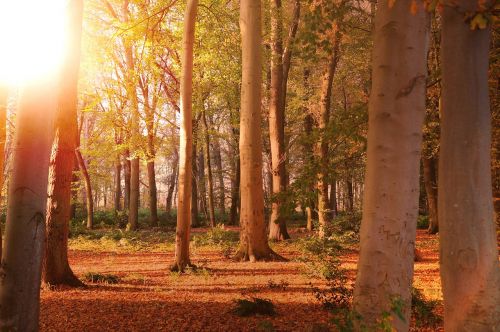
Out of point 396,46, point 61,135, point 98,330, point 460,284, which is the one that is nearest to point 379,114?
point 396,46

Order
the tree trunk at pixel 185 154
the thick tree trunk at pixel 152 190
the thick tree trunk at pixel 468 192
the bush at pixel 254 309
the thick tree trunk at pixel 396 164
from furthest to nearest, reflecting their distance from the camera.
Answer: the thick tree trunk at pixel 152 190 < the tree trunk at pixel 185 154 < the bush at pixel 254 309 < the thick tree trunk at pixel 468 192 < the thick tree trunk at pixel 396 164

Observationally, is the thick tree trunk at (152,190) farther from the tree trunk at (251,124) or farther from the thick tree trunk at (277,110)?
the tree trunk at (251,124)

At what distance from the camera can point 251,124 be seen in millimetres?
9961

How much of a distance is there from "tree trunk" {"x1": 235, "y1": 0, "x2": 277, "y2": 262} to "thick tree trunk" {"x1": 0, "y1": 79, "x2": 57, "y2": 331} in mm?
6708

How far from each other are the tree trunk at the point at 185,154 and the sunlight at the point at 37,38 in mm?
5248

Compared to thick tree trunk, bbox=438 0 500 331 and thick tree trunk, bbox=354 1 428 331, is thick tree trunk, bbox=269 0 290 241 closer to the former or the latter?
thick tree trunk, bbox=438 0 500 331

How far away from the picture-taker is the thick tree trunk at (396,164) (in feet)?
10.5

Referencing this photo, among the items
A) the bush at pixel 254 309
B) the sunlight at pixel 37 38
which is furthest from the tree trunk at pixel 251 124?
the sunlight at pixel 37 38

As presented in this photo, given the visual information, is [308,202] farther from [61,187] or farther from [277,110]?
[277,110]

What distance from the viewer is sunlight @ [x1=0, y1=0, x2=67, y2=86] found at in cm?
348

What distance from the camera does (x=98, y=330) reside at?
501cm

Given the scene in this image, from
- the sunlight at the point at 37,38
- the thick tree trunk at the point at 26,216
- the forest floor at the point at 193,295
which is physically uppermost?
the sunlight at the point at 37,38

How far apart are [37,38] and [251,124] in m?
6.64

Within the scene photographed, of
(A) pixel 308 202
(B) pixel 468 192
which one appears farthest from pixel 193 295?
(B) pixel 468 192
